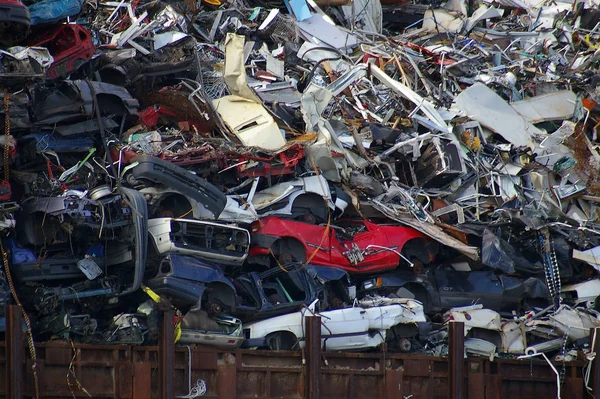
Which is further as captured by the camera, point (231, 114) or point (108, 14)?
point (108, 14)

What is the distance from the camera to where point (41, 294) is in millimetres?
11398

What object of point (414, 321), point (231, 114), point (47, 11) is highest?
point (47, 11)

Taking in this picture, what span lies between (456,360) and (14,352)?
5.15 metres

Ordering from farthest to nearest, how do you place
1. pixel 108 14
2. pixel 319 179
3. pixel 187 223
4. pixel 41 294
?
pixel 108 14, pixel 319 179, pixel 187 223, pixel 41 294

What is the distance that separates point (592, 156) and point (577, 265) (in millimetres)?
3348

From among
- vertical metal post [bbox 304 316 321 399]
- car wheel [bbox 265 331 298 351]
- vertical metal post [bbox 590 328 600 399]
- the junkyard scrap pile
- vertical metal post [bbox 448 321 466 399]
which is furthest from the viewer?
vertical metal post [bbox 590 328 600 399]

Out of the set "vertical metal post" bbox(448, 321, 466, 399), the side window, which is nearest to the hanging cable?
the side window

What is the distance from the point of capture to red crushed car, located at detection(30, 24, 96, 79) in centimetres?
1377

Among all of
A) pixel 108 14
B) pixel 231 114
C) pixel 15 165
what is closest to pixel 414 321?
pixel 231 114

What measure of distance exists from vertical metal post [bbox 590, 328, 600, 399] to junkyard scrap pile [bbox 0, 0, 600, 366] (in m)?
0.80

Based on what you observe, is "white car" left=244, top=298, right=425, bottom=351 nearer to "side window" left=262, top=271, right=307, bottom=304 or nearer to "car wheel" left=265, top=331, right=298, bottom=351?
"car wheel" left=265, top=331, right=298, bottom=351

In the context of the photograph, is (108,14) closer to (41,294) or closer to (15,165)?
(15,165)

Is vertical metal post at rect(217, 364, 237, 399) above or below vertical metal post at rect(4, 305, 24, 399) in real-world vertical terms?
below

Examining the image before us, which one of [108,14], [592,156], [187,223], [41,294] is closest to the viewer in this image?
[41,294]
